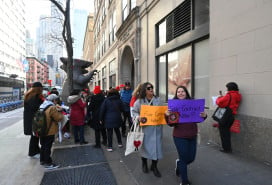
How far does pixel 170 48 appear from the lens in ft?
27.5

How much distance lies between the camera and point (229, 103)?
4633 mm

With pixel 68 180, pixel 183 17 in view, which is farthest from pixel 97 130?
pixel 183 17

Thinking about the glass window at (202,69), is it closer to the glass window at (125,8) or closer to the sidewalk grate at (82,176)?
the sidewalk grate at (82,176)

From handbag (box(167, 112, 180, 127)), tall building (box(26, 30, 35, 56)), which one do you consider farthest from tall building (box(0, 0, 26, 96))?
handbag (box(167, 112, 180, 127))

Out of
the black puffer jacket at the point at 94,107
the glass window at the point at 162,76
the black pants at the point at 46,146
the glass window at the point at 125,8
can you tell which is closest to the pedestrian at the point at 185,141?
the black pants at the point at 46,146

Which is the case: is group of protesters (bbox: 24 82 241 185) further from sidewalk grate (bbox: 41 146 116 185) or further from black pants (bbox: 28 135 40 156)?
sidewalk grate (bbox: 41 146 116 185)

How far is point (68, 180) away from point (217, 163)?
3.00 m

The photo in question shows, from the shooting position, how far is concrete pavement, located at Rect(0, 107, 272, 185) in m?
3.53

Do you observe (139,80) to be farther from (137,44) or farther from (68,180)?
(68,180)

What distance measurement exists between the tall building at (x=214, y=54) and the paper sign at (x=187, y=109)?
6.13 ft

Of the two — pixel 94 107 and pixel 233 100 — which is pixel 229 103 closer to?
pixel 233 100

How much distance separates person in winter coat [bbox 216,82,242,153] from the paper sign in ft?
5.90

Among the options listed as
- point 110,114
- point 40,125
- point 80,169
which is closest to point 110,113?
point 110,114

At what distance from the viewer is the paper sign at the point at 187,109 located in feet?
10.2
